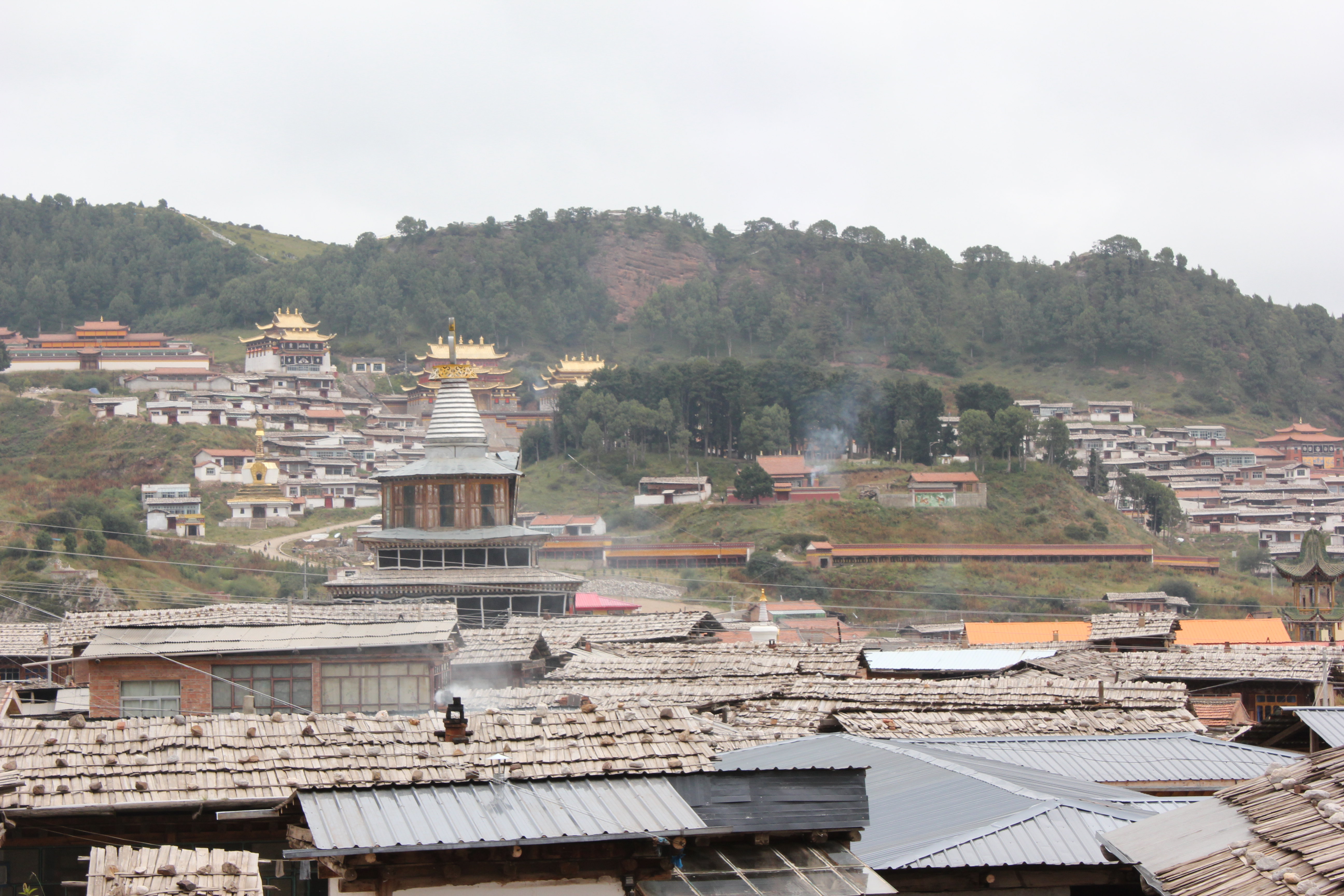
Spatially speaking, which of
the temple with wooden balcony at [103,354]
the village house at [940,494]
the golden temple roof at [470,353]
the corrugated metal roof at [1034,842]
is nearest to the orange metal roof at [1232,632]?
the corrugated metal roof at [1034,842]

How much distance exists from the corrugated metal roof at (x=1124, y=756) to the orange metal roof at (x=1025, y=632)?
21723 millimetres

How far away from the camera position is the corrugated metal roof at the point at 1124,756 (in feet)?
48.0

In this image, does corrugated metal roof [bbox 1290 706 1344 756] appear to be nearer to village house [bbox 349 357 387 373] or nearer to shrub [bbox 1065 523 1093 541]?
shrub [bbox 1065 523 1093 541]

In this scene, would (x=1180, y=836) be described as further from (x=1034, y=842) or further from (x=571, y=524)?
(x=571, y=524)

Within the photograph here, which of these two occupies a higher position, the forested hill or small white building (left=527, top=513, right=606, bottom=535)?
the forested hill

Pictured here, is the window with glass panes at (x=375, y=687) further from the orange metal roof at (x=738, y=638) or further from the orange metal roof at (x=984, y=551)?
the orange metal roof at (x=984, y=551)

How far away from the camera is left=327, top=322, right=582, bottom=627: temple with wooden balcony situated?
39.2m

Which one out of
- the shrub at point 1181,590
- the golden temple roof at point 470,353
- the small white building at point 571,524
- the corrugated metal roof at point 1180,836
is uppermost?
the golden temple roof at point 470,353

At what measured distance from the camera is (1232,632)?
4019 cm

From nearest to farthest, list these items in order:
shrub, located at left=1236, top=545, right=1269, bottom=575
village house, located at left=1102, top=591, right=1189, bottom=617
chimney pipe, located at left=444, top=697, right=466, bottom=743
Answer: chimney pipe, located at left=444, top=697, right=466, bottom=743 → village house, located at left=1102, top=591, right=1189, bottom=617 → shrub, located at left=1236, top=545, right=1269, bottom=575

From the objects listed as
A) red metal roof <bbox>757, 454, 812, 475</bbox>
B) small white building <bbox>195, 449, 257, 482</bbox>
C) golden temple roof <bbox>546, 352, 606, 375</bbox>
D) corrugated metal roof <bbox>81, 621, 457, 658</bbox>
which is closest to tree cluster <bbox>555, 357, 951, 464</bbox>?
red metal roof <bbox>757, 454, 812, 475</bbox>

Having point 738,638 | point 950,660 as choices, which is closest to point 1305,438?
point 738,638

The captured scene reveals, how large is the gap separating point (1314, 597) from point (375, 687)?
37573mm

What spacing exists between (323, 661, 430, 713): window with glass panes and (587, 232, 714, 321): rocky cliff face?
147444 mm
